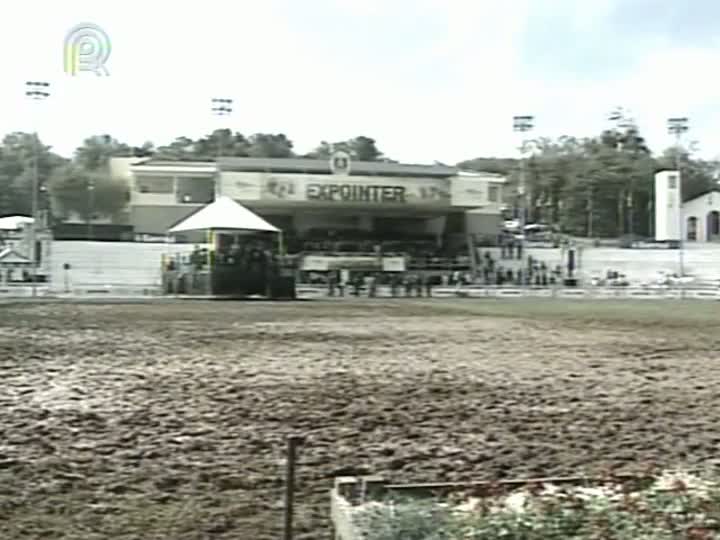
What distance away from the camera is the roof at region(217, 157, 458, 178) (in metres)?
→ 70.7

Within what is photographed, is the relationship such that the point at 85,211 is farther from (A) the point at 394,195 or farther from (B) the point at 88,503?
(B) the point at 88,503

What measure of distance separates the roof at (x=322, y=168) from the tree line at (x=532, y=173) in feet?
37.4

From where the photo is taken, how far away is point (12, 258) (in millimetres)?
56656

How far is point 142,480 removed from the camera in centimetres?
687

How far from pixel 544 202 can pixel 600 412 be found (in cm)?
9549

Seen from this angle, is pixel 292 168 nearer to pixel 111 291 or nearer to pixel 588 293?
pixel 111 291

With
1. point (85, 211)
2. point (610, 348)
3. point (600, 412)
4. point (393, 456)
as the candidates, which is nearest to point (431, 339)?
point (610, 348)

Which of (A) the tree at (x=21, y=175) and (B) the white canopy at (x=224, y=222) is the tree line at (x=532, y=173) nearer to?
(A) the tree at (x=21, y=175)

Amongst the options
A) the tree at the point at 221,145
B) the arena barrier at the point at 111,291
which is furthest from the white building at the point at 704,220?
the arena barrier at the point at 111,291

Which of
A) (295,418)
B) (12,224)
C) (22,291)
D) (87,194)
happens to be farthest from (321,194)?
(295,418)

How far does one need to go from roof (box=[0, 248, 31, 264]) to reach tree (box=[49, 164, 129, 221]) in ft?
66.2

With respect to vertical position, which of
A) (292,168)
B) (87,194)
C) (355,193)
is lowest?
(355,193)

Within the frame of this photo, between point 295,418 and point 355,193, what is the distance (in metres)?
59.9

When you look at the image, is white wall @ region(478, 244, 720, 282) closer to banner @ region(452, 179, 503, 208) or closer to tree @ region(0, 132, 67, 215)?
banner @ region(452, 179, 503, 208)
